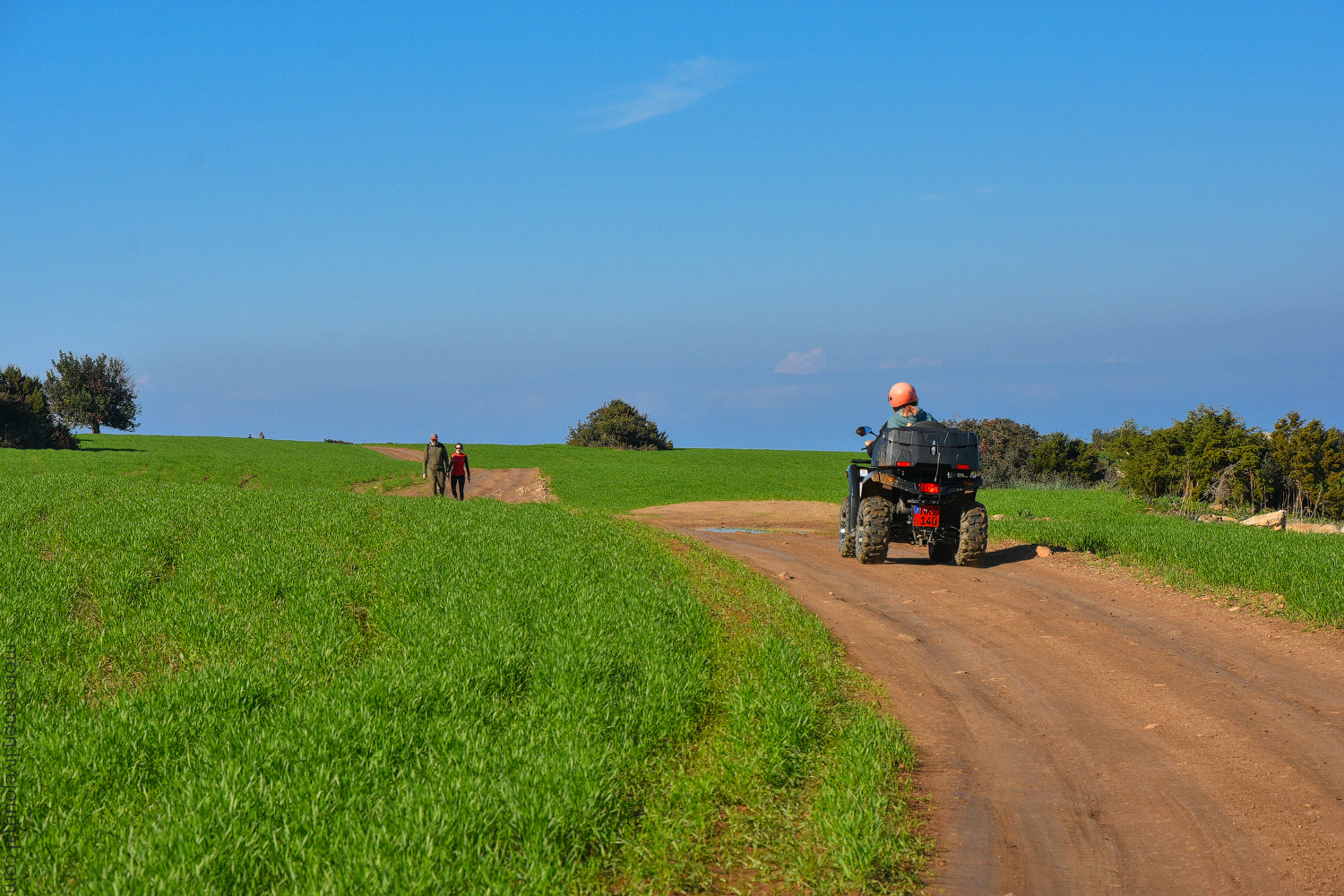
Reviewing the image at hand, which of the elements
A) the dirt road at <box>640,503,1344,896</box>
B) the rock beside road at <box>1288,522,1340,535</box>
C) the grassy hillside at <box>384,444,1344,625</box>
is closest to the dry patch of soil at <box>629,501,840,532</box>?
the grassy hillside at <box>384,444,1344,625</box>

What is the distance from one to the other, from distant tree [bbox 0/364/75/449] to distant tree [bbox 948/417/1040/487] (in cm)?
6397

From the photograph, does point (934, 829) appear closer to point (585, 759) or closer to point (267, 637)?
point (585, 759)

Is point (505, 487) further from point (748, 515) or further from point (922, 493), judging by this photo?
point (922, 493)

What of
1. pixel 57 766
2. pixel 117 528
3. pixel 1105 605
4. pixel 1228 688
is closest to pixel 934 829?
pixel 1228 688

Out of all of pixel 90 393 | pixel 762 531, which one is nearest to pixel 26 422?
pixel 90 393

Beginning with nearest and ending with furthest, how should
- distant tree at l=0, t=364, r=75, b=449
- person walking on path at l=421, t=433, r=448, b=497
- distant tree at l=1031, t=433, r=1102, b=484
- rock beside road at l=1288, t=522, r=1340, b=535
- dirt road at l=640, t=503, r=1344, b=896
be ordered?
dirt road at l=640, t=503, r=1344, b=896 → rock beside road at l=1288, t=522, r=1340, b=535 → person walking on path at l=421, t=433, r=448, b=497 → distant tree at l=1031, t=433, r=1102, b=484 → distant tree at l=0, t=364, r=75, b=449

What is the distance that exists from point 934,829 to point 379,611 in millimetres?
6084

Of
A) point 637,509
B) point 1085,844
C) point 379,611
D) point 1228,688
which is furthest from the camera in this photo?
point 637,509

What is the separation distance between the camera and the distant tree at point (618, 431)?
254ft

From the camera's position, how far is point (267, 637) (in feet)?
25.5

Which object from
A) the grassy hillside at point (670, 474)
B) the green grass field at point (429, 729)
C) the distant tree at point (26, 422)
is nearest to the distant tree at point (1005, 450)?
the grassy hillside at point (670, 474)

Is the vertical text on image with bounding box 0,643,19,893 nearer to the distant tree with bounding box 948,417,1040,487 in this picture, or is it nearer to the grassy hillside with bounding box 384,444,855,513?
the grassy hillside with bounding box 384,444,855,513

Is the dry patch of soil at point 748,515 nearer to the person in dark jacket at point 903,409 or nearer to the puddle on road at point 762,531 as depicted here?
the puddle on road at point 762,531

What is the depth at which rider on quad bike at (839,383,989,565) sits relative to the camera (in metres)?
12.9
